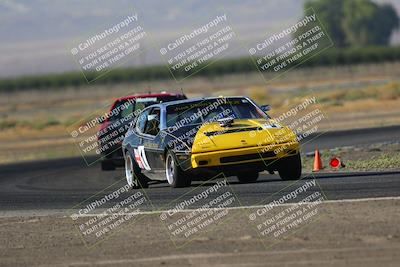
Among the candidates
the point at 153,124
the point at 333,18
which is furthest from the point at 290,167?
the point at 333,18

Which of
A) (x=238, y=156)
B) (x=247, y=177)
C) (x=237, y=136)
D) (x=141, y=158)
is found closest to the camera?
(x=238, y=156)

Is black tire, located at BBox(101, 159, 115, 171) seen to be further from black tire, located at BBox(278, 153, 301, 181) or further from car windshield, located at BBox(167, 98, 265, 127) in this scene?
black tire, located at BBox(278, 153, 301, 181)

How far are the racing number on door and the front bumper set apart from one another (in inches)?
71.6

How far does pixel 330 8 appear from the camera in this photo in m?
191

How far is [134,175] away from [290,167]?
303 cm

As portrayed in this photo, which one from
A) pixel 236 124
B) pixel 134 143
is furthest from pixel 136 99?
pixel 236 124

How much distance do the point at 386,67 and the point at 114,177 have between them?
100 meters

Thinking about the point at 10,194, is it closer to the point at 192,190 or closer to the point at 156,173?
the point at 156,173

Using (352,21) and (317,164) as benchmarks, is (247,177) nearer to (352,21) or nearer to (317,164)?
(317,164)

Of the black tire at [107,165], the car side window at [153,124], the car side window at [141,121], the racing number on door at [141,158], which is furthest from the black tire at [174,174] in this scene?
the black tire at [107,165]

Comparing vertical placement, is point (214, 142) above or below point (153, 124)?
below

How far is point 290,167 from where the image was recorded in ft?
53.4

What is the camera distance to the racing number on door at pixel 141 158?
56.8 ft

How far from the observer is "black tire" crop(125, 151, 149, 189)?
704 inches
